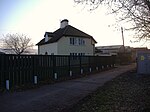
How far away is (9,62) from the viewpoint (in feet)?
41.8

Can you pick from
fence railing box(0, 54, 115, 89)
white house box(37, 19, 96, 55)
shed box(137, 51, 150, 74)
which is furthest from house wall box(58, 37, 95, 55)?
shed box(137, 51, 150, 74)

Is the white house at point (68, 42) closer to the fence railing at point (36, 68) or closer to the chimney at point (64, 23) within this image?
the chimney at point (64, 23)

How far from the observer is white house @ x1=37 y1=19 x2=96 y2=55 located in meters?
35.7

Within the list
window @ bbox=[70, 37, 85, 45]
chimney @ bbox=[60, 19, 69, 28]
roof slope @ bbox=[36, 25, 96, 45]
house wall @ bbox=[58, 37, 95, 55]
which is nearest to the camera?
house wall @ bbox=[58, 37, 95, 55]

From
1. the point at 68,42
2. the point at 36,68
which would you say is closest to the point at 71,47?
the point at 68,42

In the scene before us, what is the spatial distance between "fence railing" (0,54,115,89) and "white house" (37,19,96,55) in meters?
12.6

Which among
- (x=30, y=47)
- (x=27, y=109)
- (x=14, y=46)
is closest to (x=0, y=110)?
(x=27, y=109)

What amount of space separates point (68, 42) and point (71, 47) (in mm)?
1109

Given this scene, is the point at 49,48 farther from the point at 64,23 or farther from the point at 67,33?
the point at 64,23

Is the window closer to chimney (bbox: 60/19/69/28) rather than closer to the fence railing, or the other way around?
chimney (bbox: 60/19/69/28)

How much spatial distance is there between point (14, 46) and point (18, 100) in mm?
50842

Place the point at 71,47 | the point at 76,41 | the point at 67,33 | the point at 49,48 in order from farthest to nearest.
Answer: the point at 49,48 → the point at 76,41 → the point at 71,47 → the point at 67,33

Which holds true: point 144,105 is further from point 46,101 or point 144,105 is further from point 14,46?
point 14,46

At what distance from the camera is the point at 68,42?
1438 inches
